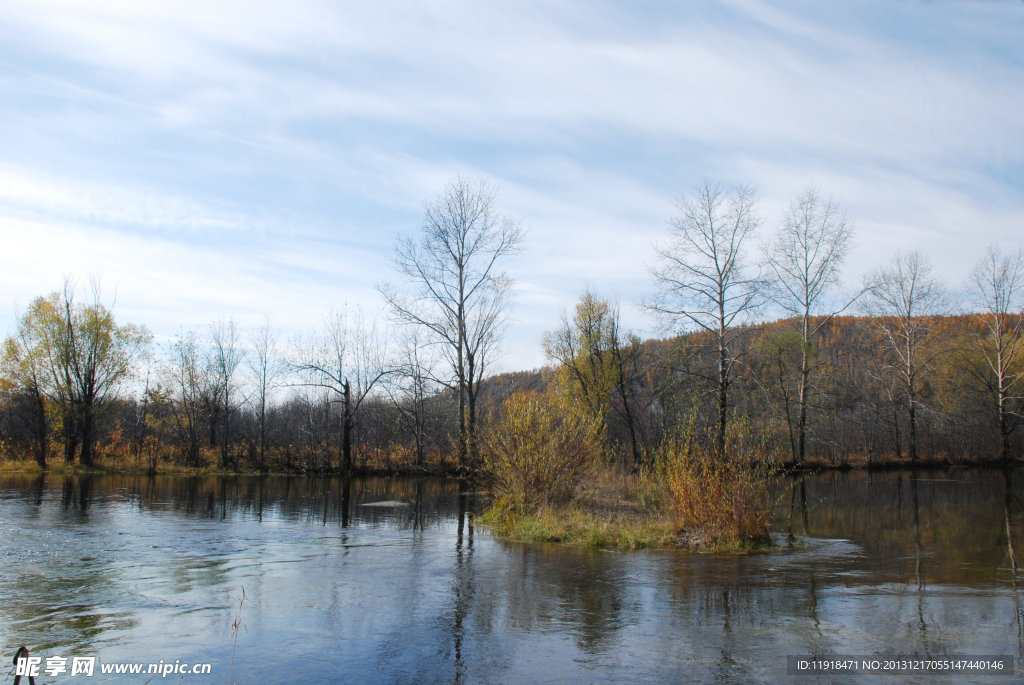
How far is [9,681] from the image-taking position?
4.86 metres

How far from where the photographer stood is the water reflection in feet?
18.3

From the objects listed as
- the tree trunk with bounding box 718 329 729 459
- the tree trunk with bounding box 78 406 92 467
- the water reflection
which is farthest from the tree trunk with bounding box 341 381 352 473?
the tree trunk with bounding box 718 329 729 459

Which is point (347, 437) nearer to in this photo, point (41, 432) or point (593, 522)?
point (41, 432)

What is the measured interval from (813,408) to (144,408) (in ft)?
135

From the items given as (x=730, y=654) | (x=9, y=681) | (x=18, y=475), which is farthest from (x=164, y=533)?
(x=18, y=475)

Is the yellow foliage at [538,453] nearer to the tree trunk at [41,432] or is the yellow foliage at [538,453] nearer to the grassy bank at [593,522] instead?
the grassy bank at [593,522]

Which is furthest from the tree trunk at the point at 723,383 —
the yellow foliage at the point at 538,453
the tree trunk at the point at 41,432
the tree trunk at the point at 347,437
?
the tree trunk at the point at 41,432

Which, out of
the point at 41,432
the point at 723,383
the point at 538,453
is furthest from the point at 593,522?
the point at 41,432

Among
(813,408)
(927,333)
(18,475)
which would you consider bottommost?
(18,475)

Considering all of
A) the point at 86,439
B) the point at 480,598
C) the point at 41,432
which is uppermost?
the point at 41,432

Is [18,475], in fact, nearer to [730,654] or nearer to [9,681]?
[9,681]

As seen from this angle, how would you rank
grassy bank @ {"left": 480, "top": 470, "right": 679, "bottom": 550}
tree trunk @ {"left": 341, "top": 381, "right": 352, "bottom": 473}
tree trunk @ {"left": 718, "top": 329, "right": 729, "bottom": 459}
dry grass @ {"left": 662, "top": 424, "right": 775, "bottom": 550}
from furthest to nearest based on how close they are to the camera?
tree trunk @ {"left": 341, "top": 381, "right": 352, "bottom": 473}, tree trunk @ {"left": 718, "top": 329, "right": 729, "bottom": 459}, grassy bank @ {"left": 480, "top": 470, "right": 679, "bottom": 550}, dry grass @ {"left": 662, "top": 424, "right": 775, "bottom": 550}

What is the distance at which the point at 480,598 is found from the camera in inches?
304

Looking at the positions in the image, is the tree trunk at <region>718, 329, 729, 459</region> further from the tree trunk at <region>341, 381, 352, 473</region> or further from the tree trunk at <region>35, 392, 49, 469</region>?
the tree trunk at <region>35, 392, 49, 469</region>
